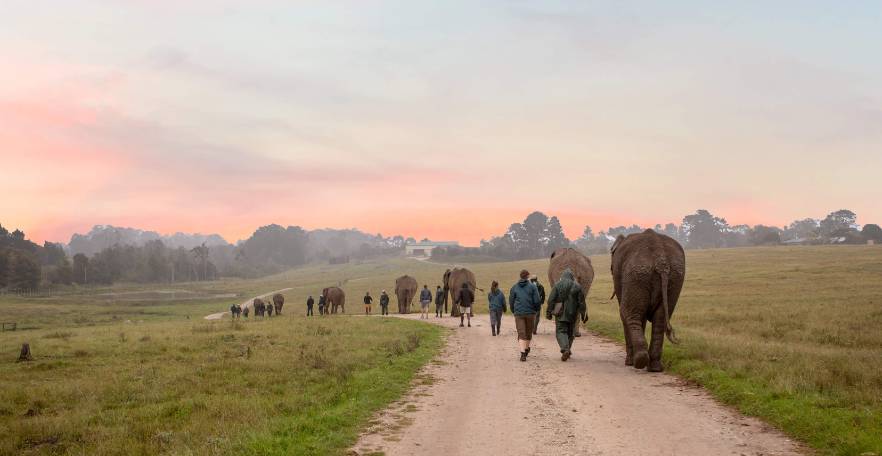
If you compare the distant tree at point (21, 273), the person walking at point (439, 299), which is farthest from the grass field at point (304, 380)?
the distant tree at point (21, 273)

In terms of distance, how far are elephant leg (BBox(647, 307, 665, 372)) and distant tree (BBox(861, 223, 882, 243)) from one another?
5826 inches

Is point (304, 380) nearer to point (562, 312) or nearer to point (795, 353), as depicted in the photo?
point (562, 312)

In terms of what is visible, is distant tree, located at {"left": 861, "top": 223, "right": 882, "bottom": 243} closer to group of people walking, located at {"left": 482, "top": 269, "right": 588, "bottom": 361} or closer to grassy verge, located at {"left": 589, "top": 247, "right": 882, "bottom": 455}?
grassy verge, located at {"left": 589, "top": 247, "right": 882, "bottom": 455}

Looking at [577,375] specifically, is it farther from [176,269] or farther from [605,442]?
[176,269]

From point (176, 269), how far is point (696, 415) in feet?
548

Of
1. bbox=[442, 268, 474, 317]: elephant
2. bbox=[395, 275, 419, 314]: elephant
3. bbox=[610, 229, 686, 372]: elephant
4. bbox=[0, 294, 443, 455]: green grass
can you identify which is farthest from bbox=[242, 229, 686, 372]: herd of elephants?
bbox=[395, 275, 419, 314]: elephant

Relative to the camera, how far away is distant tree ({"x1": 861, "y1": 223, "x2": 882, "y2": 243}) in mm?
134000

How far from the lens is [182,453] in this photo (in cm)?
907

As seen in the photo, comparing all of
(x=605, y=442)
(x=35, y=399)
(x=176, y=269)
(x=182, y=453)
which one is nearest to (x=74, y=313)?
(x=35, y=399)

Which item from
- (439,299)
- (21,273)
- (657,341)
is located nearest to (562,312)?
(657,341)

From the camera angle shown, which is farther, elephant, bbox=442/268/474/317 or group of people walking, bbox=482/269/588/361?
elephant, bbox=442/268/474/317

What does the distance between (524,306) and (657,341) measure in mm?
4023

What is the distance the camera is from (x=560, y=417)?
395 inches

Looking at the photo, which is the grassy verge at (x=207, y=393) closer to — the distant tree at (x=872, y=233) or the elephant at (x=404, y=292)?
the elephant at (x=404, y=292)
